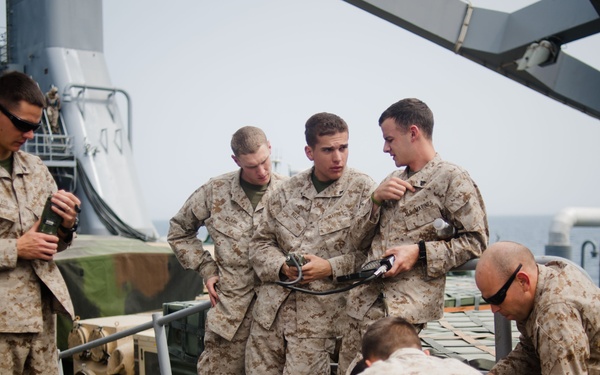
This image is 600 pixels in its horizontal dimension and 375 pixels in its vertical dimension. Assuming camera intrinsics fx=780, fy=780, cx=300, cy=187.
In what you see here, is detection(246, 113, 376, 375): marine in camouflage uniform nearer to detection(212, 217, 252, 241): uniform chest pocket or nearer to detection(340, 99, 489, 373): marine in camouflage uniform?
detection(340, 99, 489, 373): marine in camouflage uniform

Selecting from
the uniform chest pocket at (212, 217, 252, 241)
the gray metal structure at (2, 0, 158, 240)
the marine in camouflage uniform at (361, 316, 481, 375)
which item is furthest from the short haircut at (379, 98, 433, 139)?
the gray metal structure at (2, 0, 158, 240)

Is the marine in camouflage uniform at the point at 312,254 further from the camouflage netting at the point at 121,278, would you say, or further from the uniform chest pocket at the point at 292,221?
the camouflage netting at the point at 121,278

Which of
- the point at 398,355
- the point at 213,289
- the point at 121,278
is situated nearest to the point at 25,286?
the point at 213,289

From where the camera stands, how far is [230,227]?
4.15 m

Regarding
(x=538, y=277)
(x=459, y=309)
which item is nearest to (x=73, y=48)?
(x=459, y=309)

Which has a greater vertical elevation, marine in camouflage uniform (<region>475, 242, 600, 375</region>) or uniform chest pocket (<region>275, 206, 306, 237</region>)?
marine in camouflage uniform (<region>475, 242, 600, 375</region>)

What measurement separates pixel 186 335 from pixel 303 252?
2019mm

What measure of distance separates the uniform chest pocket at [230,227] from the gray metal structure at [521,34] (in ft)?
11.6

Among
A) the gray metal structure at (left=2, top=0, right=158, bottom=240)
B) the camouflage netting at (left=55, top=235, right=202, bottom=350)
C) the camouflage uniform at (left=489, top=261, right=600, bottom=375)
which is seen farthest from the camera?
the gray metal structure at (left=2, top=0, right=158, bottom=240)

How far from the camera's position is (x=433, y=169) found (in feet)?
10.7

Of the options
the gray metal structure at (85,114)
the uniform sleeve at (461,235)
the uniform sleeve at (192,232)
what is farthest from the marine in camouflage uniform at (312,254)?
the gray metal structure at (85,114)

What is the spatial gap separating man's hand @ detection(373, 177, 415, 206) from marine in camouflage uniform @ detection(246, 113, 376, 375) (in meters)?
0.22

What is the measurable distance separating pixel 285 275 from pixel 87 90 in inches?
423

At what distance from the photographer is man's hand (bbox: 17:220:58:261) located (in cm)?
333
